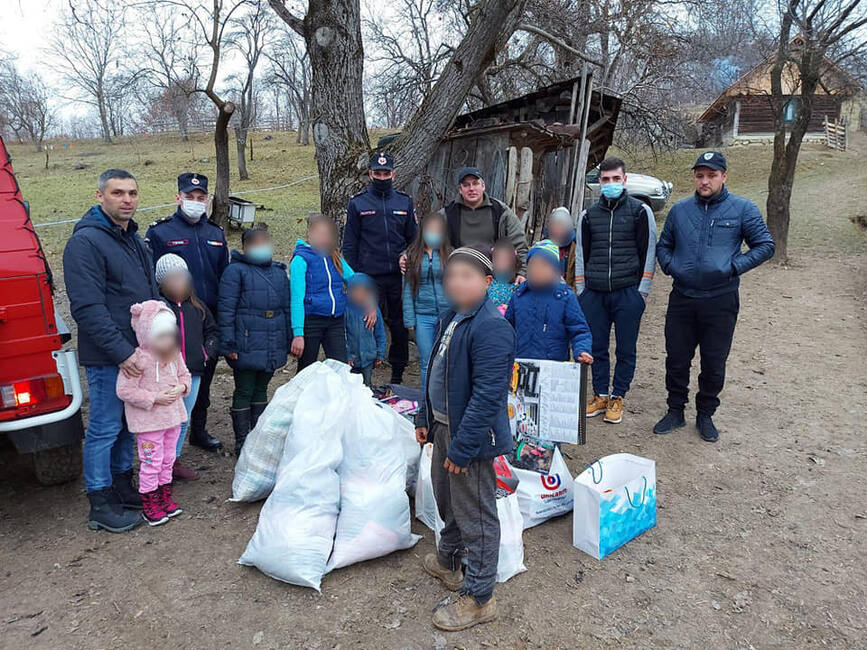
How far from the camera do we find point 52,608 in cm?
260

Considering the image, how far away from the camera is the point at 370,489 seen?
296 cm

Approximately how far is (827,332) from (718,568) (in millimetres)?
5330

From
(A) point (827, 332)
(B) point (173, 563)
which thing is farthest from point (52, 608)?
(A) point (827, 332)

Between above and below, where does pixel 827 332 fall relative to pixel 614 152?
below

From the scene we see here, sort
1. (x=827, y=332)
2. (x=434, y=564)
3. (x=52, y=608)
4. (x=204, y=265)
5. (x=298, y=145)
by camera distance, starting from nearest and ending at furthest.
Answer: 1. (x=52, y=608)
2. (x=434, y=564)
3. (x=204, y=265)
4. (x=827, y=332)
5. (x=298, y=145)

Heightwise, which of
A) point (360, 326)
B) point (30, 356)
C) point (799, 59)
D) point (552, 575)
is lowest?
point (552, 575)

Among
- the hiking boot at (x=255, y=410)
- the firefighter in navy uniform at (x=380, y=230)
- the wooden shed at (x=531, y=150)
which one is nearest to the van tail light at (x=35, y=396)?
the hiking boot at (x=255, y=410)

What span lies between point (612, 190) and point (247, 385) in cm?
294

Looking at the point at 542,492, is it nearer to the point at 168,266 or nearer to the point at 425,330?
the point at 425,330

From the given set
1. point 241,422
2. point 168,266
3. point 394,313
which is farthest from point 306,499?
point 394,313

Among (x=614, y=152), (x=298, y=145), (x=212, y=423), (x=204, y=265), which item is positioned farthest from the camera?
(x=298, y=145)

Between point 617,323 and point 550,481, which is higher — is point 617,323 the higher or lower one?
the higher one

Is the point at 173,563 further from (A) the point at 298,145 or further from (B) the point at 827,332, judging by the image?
(A) the point at 298,145

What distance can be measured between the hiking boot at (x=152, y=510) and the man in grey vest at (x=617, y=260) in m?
3.21
